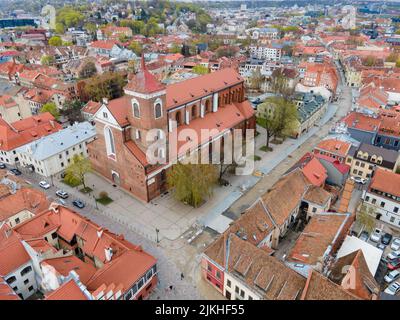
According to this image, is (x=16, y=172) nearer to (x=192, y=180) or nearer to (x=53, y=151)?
(x=53, y=151)

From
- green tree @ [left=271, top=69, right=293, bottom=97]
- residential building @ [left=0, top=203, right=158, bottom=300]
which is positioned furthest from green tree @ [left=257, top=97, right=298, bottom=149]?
residential building @ [left=0, top=203, right=158, bottom=300]

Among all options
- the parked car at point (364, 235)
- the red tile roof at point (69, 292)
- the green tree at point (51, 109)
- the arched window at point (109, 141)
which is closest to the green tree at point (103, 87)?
the green tree at point (51, 109)

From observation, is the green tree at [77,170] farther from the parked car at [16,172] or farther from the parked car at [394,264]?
the parked car at [394,264]

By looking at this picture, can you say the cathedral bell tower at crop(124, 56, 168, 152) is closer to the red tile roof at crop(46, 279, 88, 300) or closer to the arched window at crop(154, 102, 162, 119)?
the arched window at crop(154, 102, 162, 119)

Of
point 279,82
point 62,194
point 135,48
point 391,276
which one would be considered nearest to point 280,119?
point 391,276
